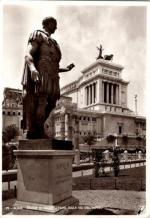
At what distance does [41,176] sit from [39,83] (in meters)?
1.29

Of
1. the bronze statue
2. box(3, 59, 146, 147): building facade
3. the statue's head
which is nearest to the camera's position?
the bronze statue

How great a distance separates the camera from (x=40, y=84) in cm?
405

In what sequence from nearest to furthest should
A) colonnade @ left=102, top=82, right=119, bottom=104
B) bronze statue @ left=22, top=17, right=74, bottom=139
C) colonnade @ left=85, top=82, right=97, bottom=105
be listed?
bronze statue @ left=22, top=17, right=74, bottom=139 → colonnade @ left=102, top=82, right=119, bottom=104 → colonnade @ left=85, top=82, right=97, bottom=105

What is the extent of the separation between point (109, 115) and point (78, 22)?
44918 mm

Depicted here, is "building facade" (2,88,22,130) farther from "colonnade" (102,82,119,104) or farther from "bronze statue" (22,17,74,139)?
"colonnade" (102,82,119,104)

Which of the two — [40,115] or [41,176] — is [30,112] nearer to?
[40,115]

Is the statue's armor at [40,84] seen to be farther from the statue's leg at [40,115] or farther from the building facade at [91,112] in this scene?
the building facade at [91,112]

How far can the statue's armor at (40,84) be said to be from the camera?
13.5 ft

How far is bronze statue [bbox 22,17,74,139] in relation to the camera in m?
4.10

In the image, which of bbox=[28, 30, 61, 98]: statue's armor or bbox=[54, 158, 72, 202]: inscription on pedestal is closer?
bbox=[54, 158, 72, 202]: inscription on pedestal

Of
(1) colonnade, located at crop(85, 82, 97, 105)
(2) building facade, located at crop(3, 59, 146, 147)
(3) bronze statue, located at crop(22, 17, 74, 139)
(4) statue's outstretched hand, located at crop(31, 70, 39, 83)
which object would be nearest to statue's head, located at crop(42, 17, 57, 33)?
(3) bronze statue, located at crop(22, 17, 74, 139)

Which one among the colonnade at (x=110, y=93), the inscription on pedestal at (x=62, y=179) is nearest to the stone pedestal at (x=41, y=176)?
the inscription on pedestal at (x=62, y=179)

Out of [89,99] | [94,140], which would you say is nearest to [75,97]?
[89,99]

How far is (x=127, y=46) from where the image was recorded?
7.07 metres
